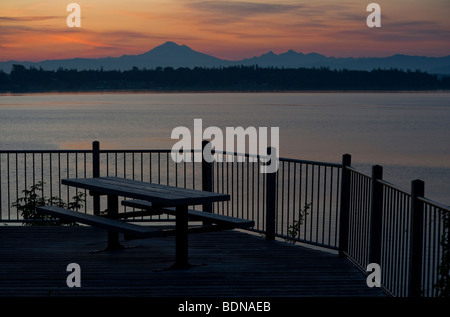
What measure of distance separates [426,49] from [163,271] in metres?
49.2

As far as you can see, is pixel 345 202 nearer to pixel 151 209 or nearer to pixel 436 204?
pixel 151 209

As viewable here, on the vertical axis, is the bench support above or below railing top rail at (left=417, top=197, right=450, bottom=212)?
below

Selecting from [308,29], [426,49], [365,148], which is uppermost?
[308,29]

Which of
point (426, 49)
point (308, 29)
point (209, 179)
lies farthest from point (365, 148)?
point (209, 179)

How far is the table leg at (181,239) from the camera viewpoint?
704 centimetres

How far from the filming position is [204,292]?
6.24 metres

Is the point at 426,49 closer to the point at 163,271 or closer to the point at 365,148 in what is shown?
the point at 365,148

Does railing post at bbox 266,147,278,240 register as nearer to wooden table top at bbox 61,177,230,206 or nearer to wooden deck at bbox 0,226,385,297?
wooden deck at bbox 0,226,385,297

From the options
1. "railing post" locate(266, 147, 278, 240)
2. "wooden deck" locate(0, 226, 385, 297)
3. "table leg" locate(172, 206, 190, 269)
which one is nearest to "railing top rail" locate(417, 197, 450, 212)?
"wooden deck" locate(0, 226, 385, 297)

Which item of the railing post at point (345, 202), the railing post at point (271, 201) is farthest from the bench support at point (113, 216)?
the railing post at point (345, 202)

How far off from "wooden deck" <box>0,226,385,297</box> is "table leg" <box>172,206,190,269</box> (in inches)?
5.0

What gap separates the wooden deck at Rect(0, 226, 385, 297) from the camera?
628cm

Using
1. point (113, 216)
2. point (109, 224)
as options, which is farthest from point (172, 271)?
point (113, 216)

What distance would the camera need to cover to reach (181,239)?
7129mm
